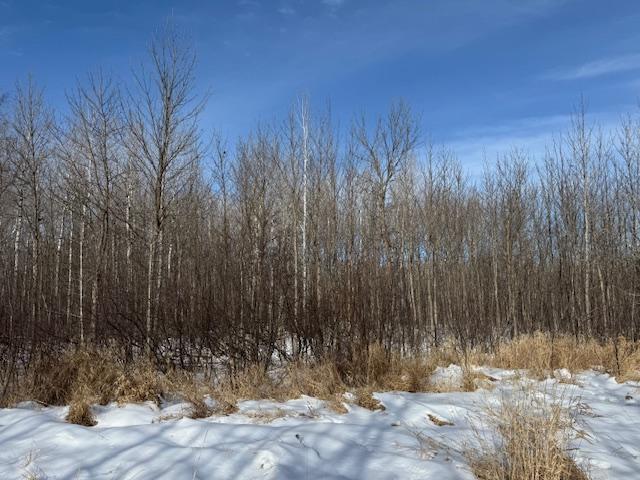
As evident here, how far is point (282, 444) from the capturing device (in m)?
3.55

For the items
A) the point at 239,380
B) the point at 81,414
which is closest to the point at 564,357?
the point at 239,380

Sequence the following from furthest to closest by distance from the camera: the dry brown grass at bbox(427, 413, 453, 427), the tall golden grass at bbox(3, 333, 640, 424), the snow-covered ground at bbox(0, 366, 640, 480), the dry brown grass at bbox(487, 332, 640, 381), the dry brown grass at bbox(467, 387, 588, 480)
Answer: the dry brown grass at bbox(487, 332, 640, 381) < the tall golden grass at bbox(3, 333, 640, 424) < the dry brown grass at bbox(427, 413, 453, 427) < the snow-covered ground at bbox(0, 366, 640, 480) < the dry brown grass at bbox(467, 387, 588, 480)

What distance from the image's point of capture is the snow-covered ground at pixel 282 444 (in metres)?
3.20

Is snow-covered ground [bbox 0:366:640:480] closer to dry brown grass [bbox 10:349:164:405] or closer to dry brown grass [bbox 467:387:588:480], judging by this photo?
dry brown grass [bbox 467:387:588:480]

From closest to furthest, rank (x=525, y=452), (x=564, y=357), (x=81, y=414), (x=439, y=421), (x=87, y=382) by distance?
(x=525, y=452) → (x=439, y=421) → (x=81, y=414) → (x=87, y=382) → (x=564, y=357)

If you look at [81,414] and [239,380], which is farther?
[239,380]

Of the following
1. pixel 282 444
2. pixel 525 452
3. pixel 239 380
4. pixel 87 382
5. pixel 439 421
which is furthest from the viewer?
pixel 239 380

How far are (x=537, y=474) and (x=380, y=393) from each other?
3.03 metres

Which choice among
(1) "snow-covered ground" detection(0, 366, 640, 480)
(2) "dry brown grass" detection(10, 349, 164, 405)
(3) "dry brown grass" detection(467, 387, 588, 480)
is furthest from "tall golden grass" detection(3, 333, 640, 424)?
(3) "dry brown grass" detection(467, 387, 588, 480)

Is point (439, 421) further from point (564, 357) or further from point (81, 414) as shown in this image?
point (564, 357)

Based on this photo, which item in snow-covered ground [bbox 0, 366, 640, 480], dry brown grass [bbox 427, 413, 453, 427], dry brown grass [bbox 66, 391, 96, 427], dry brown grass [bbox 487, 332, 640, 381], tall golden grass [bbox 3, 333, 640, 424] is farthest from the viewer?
dry brown grass [bbox 487, 332, 640, 381]

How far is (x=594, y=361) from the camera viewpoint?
8133mm

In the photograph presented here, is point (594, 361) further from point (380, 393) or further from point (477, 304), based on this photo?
point (477, 304)

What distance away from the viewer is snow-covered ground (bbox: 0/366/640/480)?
3.20 meters
